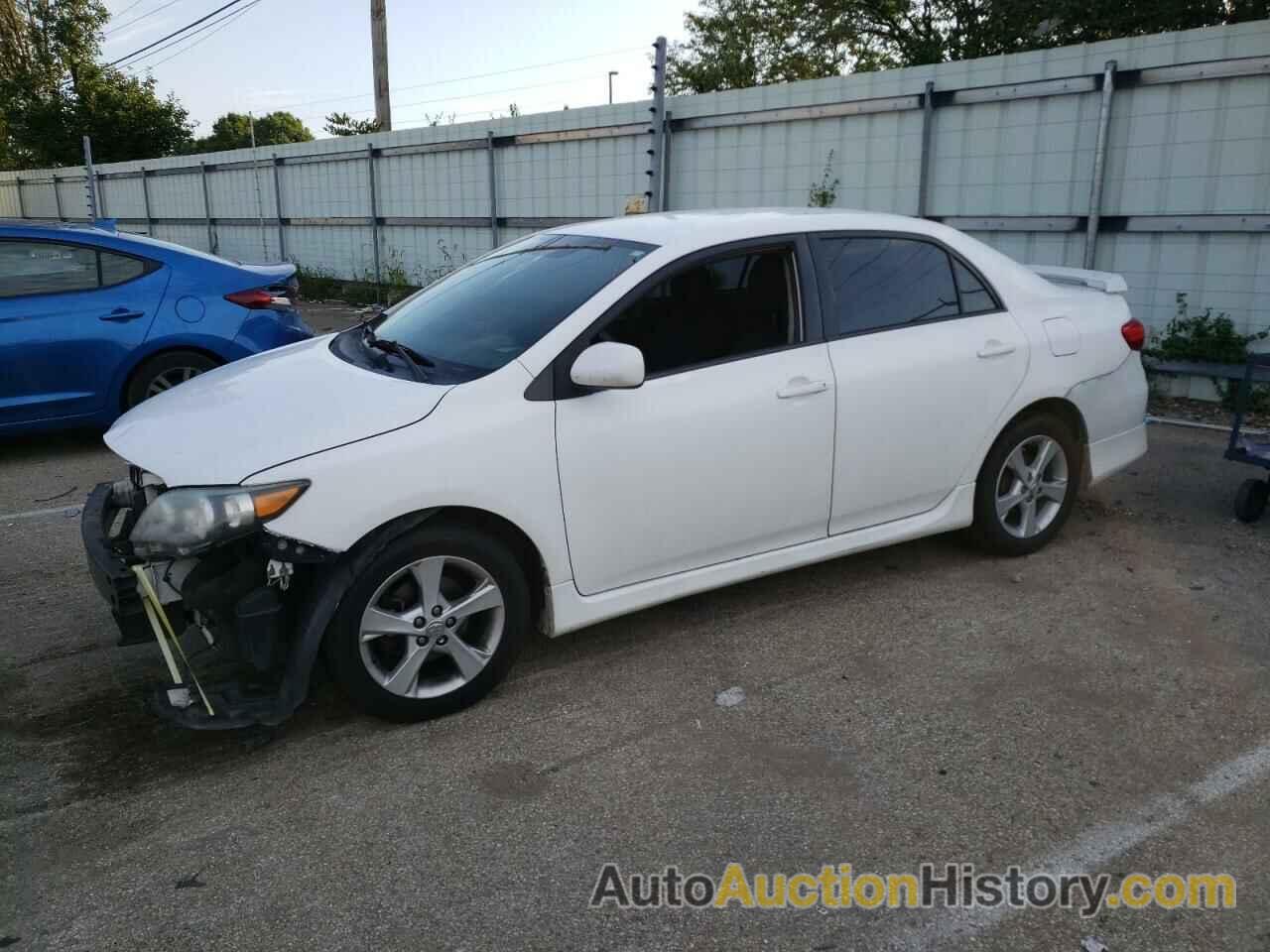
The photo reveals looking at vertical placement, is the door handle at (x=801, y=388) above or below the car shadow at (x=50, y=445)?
above

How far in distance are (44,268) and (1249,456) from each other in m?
7.23

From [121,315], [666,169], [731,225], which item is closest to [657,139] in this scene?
[666,169]

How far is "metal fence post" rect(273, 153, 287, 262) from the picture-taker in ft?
61.3

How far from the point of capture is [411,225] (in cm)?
1544

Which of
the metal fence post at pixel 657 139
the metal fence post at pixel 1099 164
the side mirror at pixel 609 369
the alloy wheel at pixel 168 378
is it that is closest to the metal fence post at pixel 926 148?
the metal fence post at pixel 1099 164

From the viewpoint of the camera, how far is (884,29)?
1013 inches

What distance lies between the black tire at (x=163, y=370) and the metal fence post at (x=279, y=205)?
40.6ft

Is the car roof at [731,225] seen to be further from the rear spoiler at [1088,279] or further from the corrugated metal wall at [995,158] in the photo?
the corrugated metal wall at [995,158]

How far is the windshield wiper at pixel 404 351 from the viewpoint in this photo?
376cm

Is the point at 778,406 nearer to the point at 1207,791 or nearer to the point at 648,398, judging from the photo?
the point at 648,398

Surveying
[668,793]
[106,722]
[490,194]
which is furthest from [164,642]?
[490,194]

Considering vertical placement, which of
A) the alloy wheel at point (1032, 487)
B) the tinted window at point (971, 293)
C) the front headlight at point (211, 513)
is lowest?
the alloy wheel at point (1032, 487)

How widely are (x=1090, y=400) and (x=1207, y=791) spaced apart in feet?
7.57

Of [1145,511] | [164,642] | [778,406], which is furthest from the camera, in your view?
[1145,511]
